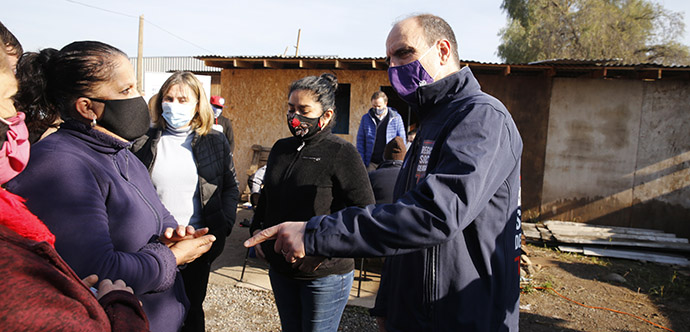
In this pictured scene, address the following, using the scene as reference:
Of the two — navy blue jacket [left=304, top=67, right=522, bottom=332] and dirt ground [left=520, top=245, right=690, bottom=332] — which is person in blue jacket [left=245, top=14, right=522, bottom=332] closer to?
navy blue jacket [left=304, top=67, right=522, bottom=332]

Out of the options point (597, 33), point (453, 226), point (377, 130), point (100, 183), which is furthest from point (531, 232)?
point (597, 33)

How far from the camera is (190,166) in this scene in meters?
3.14

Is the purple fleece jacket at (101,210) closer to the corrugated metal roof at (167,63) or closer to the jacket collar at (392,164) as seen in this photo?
the jacket collar at (392,164)

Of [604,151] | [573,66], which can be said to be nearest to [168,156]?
[573,66]

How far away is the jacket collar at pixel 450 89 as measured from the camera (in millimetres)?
1842

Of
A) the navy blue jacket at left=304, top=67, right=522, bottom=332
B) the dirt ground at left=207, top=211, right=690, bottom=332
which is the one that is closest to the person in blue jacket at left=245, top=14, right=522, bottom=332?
the navy blue jacket at left=304, top=67, right=522, bottom=332

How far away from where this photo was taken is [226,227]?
3270 mm

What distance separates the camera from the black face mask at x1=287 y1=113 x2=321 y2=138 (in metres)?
2.83

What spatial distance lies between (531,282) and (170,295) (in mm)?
5352

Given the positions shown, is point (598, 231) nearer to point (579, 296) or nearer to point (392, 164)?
point (579, 296)

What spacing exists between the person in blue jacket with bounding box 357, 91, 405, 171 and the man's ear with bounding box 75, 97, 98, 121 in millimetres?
5490

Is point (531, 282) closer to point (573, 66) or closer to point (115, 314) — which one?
point (573, 66)

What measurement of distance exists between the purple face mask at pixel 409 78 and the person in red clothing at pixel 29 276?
1.43m

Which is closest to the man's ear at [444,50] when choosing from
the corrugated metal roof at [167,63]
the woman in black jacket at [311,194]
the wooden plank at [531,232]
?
the woman in black jacket at [311,194]
